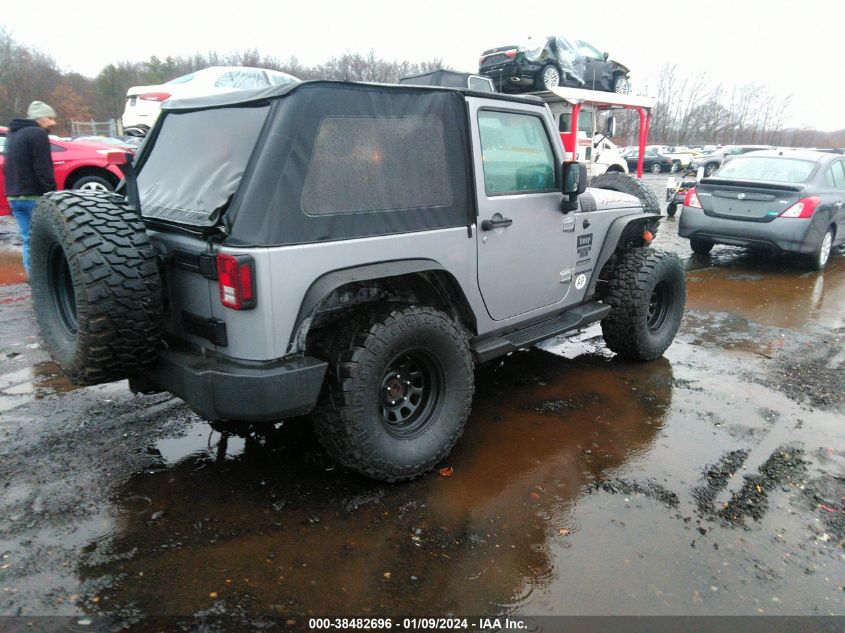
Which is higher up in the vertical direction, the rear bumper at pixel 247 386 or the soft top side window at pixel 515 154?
the soft top side window at pixel 515 154

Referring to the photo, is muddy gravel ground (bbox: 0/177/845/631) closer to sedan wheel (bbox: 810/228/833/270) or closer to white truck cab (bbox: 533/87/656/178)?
sedan wheel (bbox: 810/228/833/270)

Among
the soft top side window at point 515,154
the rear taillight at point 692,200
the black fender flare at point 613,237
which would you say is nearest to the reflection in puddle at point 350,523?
the black fender flare at point 613,237

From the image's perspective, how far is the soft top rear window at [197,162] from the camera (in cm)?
279

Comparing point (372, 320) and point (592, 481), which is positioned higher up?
point (372, 320)

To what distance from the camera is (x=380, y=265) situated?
9.66 feet

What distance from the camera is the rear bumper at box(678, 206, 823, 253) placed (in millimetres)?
8008

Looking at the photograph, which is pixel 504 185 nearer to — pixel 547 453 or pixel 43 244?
pixel 547 453

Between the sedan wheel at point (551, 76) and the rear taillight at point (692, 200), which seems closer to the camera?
the rear taillight at point (692, 200)

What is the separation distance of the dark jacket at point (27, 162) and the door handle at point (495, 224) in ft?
16.3

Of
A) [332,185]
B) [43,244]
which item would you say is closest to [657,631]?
[332,185]

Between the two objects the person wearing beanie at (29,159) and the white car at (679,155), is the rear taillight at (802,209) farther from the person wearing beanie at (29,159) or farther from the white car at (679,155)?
the white car at (679,155)

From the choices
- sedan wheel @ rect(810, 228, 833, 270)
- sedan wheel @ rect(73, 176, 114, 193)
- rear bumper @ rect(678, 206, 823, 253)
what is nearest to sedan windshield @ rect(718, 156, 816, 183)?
rear bumper @ rect(678, 206, 823, 253)

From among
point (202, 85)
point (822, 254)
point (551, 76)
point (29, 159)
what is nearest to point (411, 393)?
point (29, 159)

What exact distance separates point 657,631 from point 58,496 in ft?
9.50
